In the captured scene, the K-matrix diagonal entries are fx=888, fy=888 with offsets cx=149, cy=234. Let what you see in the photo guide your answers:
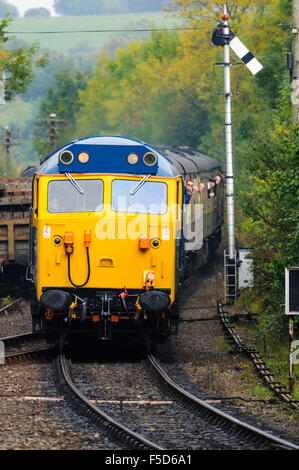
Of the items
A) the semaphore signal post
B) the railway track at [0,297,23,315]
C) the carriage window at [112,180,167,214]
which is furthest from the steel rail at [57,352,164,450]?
the semaphore signal post

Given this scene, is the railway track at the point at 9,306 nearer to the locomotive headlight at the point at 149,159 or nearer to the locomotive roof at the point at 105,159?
the locomotive roof at the point at 105,159

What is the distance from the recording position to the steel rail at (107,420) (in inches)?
358

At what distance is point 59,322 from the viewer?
1457cm

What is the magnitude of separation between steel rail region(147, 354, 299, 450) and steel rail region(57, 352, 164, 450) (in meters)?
1.13

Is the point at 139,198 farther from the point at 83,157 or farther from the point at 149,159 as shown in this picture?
the point at 83,157

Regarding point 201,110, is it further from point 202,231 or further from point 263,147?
point 263,147

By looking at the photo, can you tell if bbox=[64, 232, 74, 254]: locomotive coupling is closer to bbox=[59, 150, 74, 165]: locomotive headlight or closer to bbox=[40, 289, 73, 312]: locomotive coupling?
bbox=[40, 289, 73, 312]: locomotive coupling

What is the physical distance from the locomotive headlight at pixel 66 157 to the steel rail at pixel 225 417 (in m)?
3.52

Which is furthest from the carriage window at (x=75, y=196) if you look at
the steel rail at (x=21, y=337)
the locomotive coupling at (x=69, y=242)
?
the steel rail at (x=21, y=337)

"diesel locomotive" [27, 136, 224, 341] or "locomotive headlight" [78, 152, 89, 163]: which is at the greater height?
"locomotive headlight" [78, 152, 89, 163]

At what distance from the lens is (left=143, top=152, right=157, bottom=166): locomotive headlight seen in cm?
1426

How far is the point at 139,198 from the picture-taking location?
46.9 ft

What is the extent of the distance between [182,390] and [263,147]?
372 inches

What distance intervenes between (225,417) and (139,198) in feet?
16.4
